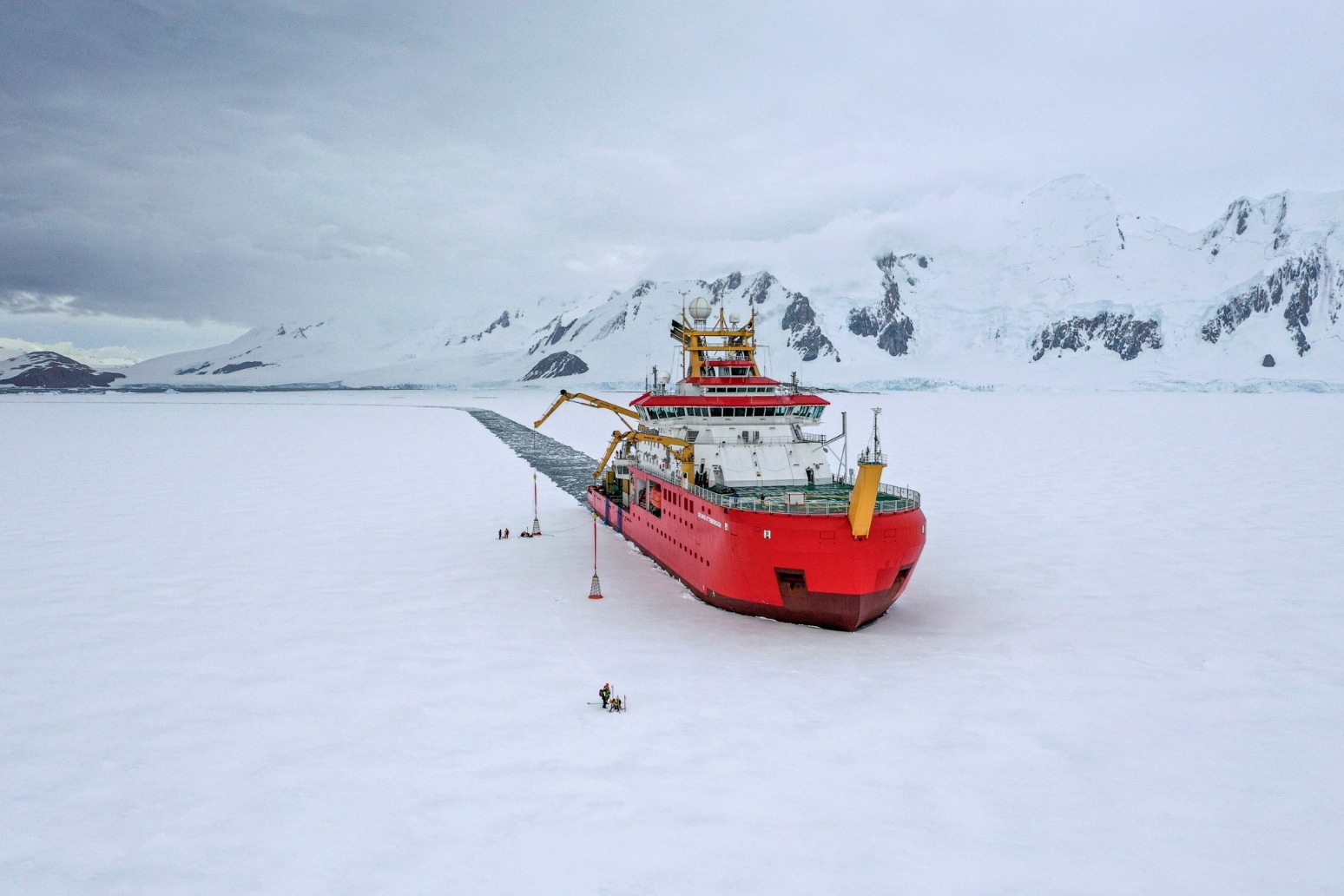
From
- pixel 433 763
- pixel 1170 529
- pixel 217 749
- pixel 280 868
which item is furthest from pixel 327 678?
pixel 1170 529

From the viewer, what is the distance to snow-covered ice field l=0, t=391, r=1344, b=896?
37.3ft

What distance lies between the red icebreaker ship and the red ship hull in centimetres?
3

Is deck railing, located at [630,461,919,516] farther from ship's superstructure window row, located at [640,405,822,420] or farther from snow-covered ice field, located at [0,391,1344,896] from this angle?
ship's superstructure window row, located at [640,405,822,420]

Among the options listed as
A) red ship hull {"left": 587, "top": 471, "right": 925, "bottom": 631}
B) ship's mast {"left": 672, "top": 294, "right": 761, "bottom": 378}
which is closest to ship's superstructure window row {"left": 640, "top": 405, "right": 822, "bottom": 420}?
ship's mast {"left": 672, "top": 294, "right": 761, "bottom": 378}

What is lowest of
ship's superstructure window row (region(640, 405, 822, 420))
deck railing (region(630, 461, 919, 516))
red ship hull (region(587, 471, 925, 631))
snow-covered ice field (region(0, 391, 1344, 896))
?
snow-covered ice field (region(0, 391, 1344, 896))

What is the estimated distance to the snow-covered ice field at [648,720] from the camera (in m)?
11.4

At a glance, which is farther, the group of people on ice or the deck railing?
the deck railing

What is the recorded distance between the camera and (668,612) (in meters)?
23.7

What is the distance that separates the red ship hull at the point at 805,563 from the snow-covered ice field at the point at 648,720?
0.81 meters

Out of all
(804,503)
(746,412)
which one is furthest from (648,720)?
(746,412)

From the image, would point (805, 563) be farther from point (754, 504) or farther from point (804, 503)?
point (754, 504)

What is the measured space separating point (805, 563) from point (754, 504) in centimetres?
249

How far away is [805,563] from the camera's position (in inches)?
812

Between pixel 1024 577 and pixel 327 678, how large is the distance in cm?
2252
